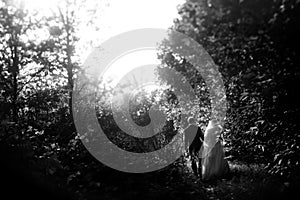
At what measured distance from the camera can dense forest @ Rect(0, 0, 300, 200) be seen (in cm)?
588

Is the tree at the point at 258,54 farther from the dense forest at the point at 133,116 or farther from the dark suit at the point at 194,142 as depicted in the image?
the dark suit at the point at 194,142

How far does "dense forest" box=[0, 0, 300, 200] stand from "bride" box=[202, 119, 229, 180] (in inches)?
12.4

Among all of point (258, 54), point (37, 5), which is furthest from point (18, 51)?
point (258, 54)

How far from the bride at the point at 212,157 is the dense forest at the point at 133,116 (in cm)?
32

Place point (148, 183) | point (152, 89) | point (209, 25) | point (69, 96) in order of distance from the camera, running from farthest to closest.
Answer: point (152, 89) → point (69, 96) → point (148, 183) → point (209, 25)

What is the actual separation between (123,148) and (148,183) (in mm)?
1402

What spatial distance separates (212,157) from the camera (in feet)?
35.5

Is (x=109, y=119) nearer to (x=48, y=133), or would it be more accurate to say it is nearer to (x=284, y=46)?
(x=48, y=133)

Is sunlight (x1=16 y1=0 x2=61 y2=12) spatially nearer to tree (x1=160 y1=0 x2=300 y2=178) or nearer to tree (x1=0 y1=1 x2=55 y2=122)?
tree (x1=0 y1=1 x2=55 y2=122)

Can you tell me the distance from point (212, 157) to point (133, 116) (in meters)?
2.91

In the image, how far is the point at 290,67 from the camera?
6.83m

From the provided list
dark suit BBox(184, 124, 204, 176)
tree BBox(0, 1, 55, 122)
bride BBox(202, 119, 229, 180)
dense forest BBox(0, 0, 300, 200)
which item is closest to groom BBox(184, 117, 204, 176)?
dark suit BBox(184, 124, 204, 176)

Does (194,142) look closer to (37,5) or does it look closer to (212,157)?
(212,157)

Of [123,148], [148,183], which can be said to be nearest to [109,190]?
[148,183]
